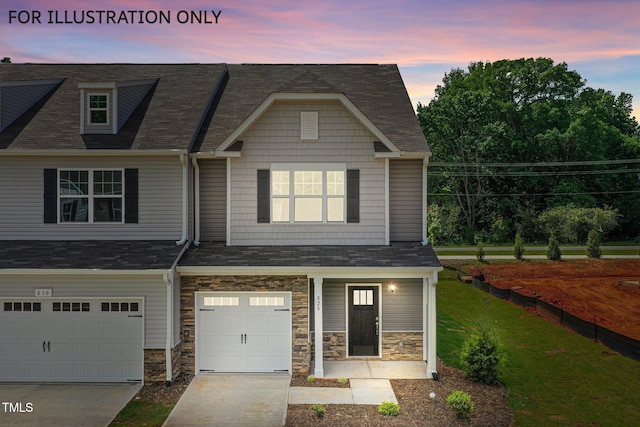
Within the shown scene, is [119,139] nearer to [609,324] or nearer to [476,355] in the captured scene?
[476,355]

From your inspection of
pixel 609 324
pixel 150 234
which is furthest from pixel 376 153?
pixel 609 324

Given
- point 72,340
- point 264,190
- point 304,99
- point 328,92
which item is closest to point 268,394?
point 72,340

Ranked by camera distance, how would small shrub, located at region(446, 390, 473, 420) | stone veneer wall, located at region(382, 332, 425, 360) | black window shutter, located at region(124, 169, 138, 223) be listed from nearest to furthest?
small shrub, located at region(446, 390, 473, 420) → black window shutter, located at region(124, 169, 138, 223) → stone veneer wall, located at region(382, 332, 425, 360)

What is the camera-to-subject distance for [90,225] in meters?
14.8

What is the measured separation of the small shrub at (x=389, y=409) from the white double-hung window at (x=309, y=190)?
5446 millimetres

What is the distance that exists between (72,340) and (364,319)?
309 inches

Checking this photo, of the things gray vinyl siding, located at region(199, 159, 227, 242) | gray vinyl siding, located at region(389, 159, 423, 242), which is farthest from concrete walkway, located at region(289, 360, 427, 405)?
gray vinyl siding, located at region(199, 159, 227, 242)

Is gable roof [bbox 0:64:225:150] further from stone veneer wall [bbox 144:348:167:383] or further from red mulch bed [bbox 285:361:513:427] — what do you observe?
red mulch bed [bbox 285:361:513:427]

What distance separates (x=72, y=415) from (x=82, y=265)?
12.2ft

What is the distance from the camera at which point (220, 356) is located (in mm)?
14023

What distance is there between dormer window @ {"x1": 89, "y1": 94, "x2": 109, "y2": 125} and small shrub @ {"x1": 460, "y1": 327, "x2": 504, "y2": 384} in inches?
480

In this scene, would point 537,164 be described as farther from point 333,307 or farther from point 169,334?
point 169,334

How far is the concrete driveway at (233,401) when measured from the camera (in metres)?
11.0

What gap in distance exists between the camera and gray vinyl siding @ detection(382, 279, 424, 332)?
14.9 metres
